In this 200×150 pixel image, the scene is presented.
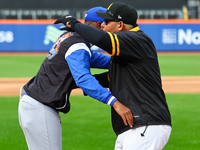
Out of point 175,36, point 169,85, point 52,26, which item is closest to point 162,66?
point 169,85

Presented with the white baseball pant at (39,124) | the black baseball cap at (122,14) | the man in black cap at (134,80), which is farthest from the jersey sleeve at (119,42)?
the white baseball pant at (39,124)

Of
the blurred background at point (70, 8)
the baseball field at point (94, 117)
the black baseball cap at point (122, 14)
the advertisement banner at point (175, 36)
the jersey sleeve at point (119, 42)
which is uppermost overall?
the black baseball cap at point (122, 14)

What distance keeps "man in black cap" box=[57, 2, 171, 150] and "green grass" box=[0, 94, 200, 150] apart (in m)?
3.21

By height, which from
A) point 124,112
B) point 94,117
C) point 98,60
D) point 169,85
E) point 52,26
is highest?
point 98,60

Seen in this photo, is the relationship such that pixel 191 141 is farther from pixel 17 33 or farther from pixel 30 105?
pixel 17 33

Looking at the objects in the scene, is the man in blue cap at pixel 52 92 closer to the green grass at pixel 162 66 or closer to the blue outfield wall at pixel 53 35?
the green grass at pixel 162 66

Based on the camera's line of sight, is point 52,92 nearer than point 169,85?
Yes

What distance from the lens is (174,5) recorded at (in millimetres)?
30984

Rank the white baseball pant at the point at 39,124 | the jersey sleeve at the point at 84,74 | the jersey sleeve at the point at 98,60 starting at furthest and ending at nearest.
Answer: the jersey sleeve at the point at 98,60, the white baseball pant at the point at 39,124, the jersey sleeve at the point at 84,74

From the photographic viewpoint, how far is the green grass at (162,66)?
16734 millimetres

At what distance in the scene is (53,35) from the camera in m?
25.1

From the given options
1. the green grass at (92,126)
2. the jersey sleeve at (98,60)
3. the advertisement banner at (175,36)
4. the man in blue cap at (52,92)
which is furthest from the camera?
the advertisement banner at (175,36)

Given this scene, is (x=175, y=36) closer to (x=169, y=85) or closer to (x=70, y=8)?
(x=70, y=8)

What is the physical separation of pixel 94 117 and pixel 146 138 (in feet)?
18.4
